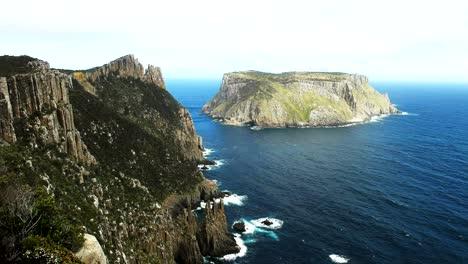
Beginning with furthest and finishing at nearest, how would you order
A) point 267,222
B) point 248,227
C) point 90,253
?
point 267,222 < point 248,227 < point 90,253

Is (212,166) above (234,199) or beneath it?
above

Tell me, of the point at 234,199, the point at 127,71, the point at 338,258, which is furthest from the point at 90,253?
the point at 127,71

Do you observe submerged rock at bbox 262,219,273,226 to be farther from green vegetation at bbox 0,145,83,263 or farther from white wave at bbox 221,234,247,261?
green vegetation at bbox 0,145,83,263

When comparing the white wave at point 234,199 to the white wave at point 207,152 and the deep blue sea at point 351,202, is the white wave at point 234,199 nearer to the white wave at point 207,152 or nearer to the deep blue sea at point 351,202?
the deep blue sea at point 351,202

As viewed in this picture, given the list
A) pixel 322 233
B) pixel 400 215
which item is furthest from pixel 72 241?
pixel 400 215

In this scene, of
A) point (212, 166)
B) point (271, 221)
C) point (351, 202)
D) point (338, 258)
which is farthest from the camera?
point (212, 166)

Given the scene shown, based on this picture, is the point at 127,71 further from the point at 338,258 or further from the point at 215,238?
the point at 338,258

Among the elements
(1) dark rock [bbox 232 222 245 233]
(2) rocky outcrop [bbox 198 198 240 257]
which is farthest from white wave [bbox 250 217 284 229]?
(2) rocky outcrop [bbox 198 198 240 257]
